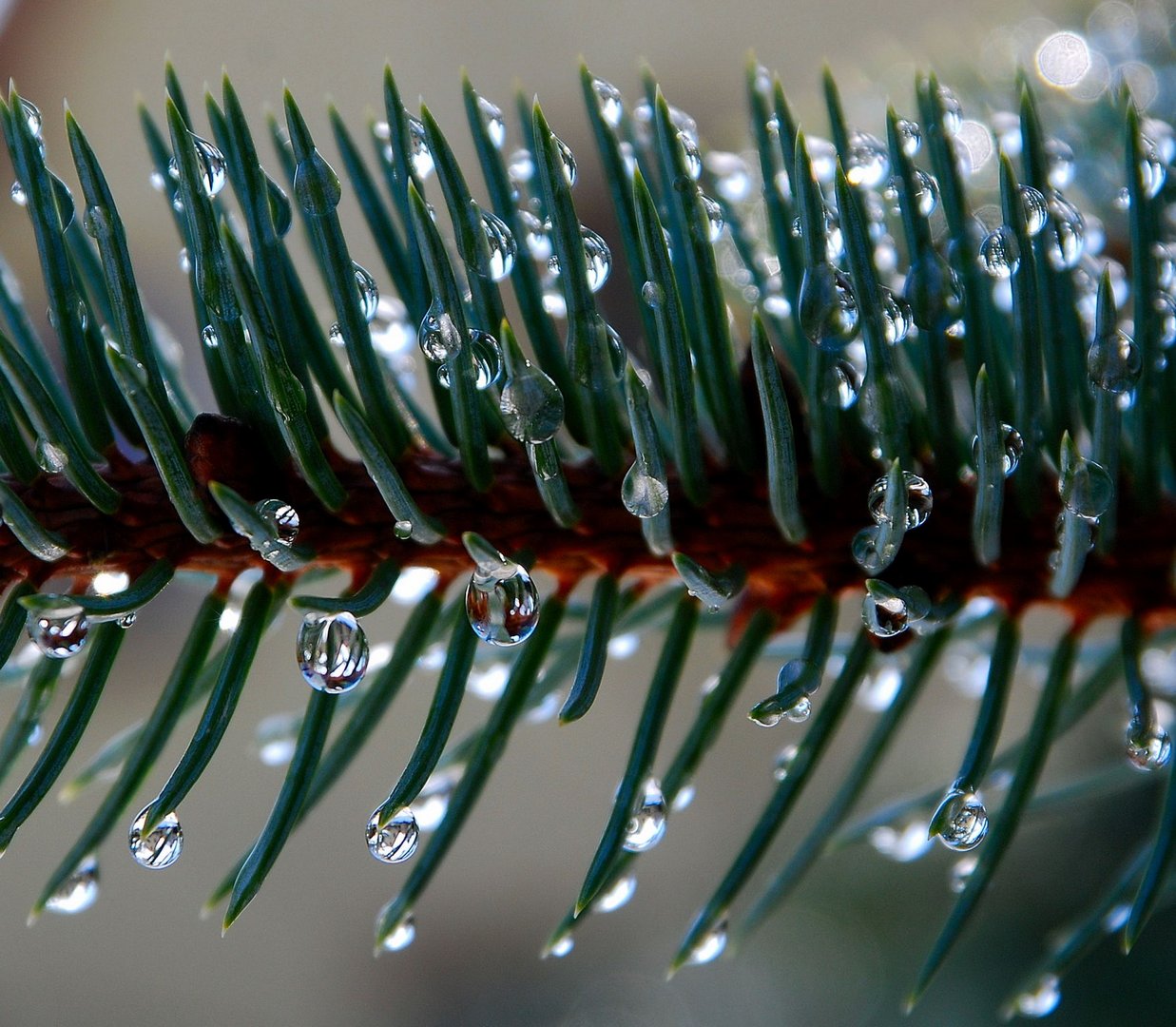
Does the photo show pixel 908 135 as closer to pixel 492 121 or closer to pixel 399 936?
pixel 492 121

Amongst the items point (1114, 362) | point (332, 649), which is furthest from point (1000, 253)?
point (332, 649)

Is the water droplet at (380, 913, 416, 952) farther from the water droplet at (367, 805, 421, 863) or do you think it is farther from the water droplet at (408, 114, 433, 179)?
the water droplet at (408, 114, 433, 179)

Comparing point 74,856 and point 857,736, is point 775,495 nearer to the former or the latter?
point 74,856

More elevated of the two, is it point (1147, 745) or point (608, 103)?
point (608, 103)

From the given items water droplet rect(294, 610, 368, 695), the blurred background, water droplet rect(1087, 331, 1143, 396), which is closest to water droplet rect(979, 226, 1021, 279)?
water droplet rect(1087, 331, 1143, 396)

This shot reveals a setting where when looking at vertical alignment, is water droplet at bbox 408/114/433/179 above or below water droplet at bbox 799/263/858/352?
above

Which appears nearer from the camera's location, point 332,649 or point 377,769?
point 332,649

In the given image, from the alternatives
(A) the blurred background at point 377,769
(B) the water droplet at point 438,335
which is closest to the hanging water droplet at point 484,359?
(B) the water droplet at point 438,335
